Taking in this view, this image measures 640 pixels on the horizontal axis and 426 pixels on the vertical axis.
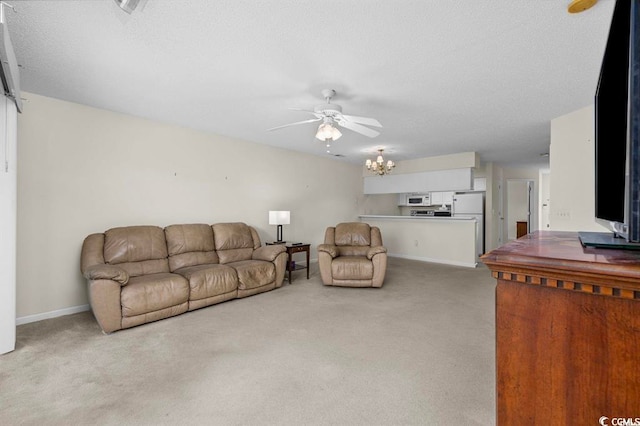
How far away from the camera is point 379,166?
5594mm

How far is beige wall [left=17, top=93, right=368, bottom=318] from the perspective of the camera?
3127 millimetres

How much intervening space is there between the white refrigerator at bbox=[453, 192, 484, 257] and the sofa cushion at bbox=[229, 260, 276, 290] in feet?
17.2

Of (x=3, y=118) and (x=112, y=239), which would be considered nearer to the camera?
(x=3, y=118)

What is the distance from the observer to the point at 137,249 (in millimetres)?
3490

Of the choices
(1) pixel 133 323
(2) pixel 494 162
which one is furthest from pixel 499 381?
(2) pixel 494 162

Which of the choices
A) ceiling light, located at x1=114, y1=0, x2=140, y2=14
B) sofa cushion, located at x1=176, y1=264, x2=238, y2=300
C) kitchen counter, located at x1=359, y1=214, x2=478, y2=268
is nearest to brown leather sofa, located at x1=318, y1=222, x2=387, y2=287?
sofa cushion, located at x1=176, y1=264, x2=238, y2=300

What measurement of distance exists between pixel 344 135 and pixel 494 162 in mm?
4638

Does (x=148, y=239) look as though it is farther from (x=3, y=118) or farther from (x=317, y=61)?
(x=317, y=61)

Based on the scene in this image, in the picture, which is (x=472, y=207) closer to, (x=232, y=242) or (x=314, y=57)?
(x=232, y=242)

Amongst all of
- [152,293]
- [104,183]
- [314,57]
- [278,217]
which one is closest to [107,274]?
[152,293]

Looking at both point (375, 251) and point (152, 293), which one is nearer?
point (152, 293)

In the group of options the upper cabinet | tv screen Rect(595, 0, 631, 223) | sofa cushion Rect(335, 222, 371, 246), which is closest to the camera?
tv screen Rect(595, 0, 631, 223)

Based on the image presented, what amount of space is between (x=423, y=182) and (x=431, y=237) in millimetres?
1254

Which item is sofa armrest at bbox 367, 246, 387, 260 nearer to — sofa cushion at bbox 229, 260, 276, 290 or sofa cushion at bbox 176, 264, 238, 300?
sofa cushion at bbox 229, 260, 276, 290
